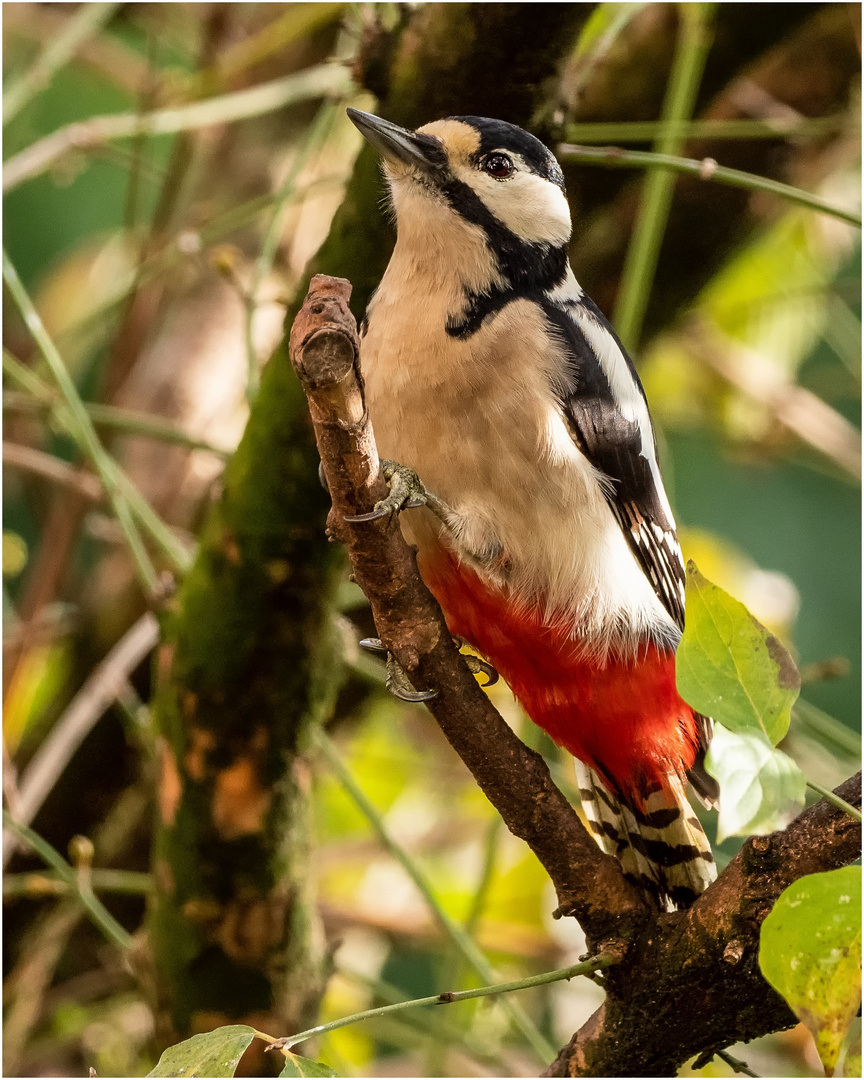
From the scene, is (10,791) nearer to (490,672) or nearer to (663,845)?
(490,672)

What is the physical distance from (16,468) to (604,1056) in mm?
2178

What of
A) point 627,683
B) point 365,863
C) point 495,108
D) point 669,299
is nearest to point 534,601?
point 627,683

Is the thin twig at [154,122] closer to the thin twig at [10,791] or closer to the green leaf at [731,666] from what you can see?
the thin twig at [10,791]

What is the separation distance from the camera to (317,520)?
66.7 inches

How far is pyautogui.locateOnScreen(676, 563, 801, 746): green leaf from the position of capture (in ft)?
2.81

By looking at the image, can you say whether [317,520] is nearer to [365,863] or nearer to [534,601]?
[534,601]

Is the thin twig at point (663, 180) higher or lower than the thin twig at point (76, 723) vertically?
higher

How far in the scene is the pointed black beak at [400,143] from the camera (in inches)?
56.5

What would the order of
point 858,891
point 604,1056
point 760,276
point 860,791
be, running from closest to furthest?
point 858,891
point 860,791
point 604,1056
point 760,276

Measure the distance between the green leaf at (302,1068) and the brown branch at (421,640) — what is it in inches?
16.7

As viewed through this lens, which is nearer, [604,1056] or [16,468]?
[604,1056]

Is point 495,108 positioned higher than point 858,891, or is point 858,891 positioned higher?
point 495,108

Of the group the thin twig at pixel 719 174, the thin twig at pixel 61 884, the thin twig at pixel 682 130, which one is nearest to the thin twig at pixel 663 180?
the thin twig at pixel 682 130

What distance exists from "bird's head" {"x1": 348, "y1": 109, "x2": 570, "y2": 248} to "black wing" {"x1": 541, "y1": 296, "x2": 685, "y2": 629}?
0.13 meters
